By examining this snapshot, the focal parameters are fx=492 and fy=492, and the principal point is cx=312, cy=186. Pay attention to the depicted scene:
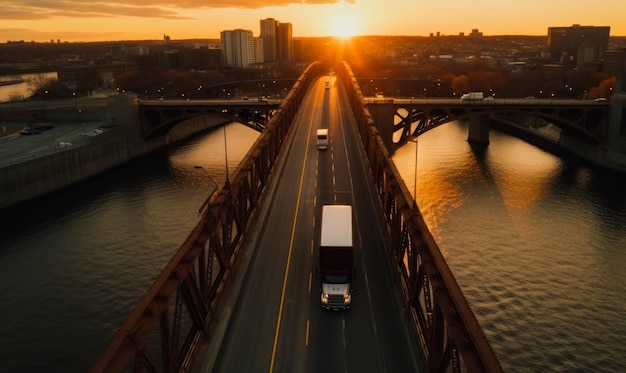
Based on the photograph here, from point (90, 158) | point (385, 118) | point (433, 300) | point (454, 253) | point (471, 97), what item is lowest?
point (454, 253)

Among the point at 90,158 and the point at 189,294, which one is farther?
the point at 90,158

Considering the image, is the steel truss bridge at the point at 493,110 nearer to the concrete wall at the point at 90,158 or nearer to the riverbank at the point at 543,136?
the riverbank at the point at 543,136

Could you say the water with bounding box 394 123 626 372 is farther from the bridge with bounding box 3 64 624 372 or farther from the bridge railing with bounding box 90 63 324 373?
the bridge railing with bounding box 90 63 324 373

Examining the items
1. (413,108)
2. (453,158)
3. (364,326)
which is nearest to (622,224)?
(453,158)

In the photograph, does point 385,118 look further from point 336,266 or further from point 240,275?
point 336,266

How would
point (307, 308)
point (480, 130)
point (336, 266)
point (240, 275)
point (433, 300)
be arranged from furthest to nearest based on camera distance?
point (480, 130), point (240, 275), point (336, 266), point (307, 308), point (433, 300)

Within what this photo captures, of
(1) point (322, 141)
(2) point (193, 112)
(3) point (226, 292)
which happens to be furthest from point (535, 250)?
(2) point (193, 112)

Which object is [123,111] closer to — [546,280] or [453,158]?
[453,158]
